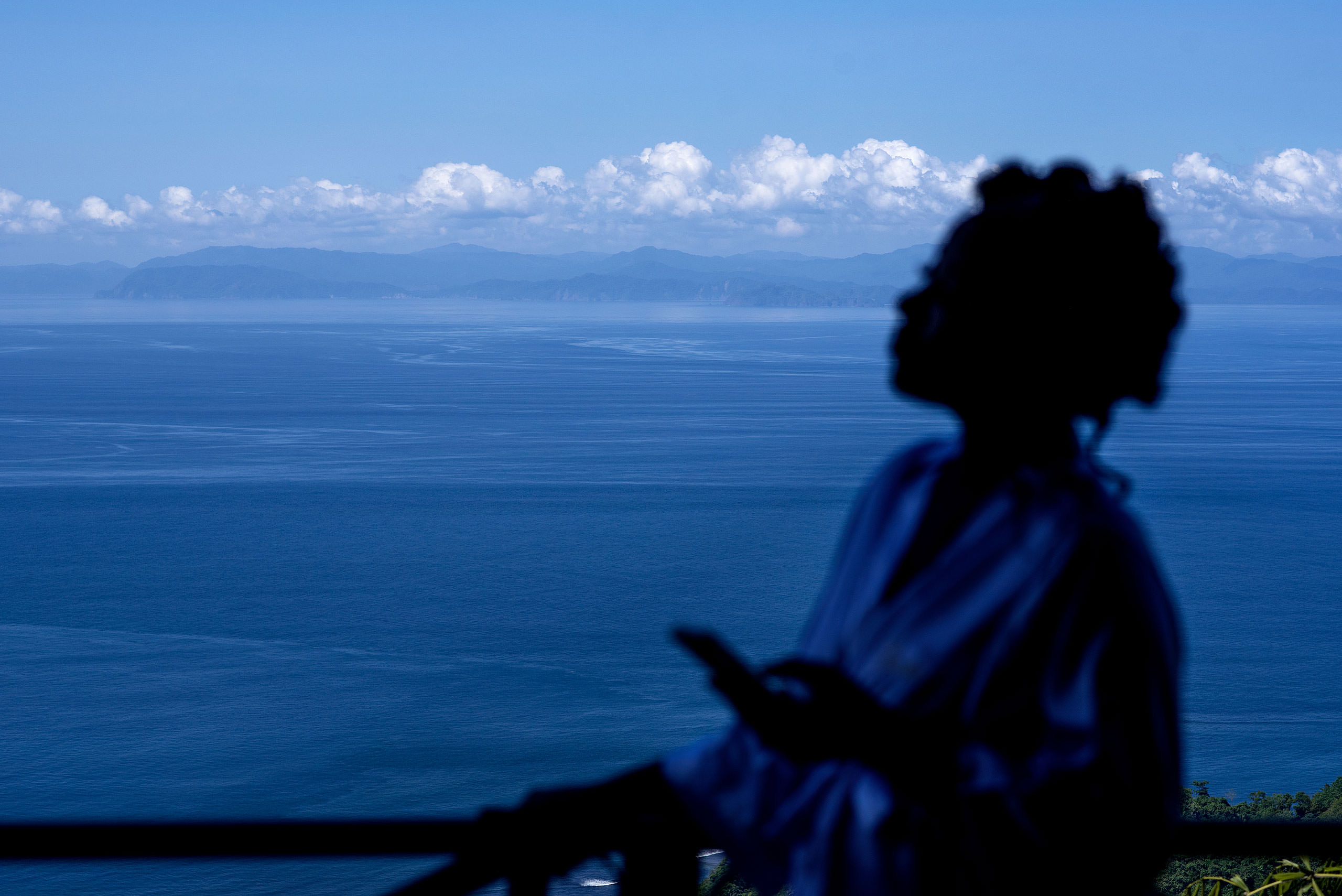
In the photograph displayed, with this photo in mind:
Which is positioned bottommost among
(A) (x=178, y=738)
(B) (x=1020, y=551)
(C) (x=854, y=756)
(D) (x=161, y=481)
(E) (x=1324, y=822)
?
(A) (x=178, y=738)

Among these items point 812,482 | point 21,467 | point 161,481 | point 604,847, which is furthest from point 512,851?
point 21,467

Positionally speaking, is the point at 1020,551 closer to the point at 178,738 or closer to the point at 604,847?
the point at 604,847

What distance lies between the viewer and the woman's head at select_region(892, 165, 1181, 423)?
1.20 m

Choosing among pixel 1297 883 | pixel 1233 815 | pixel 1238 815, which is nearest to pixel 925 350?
pixel 1297 883

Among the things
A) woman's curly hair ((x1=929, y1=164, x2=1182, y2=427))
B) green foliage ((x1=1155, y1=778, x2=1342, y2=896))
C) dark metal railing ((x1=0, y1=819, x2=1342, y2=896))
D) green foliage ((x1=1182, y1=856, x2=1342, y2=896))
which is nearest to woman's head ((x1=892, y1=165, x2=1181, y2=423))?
woman's curly hair ((x1=929, y1=164, x2=1182, y2=427))

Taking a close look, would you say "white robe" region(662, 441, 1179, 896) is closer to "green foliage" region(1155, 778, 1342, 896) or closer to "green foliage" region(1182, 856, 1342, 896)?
"green foliage" region(1182, 856, 1342, 896)

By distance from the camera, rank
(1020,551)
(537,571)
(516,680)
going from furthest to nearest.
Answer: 1. (537,571)
2. (516,680)
3. (1020,551)

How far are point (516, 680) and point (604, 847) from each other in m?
43.4

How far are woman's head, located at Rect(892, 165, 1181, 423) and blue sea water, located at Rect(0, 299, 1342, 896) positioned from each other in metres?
17.1

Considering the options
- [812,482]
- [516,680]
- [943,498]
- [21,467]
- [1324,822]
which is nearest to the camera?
[943,498]

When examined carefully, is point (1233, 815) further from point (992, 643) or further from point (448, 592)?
point (992, 643)

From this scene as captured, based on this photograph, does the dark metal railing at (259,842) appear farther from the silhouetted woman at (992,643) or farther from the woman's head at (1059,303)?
the woman's head at (1059,303)

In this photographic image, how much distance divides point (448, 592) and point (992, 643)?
51.9 m

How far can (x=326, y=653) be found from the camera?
45844 mm
